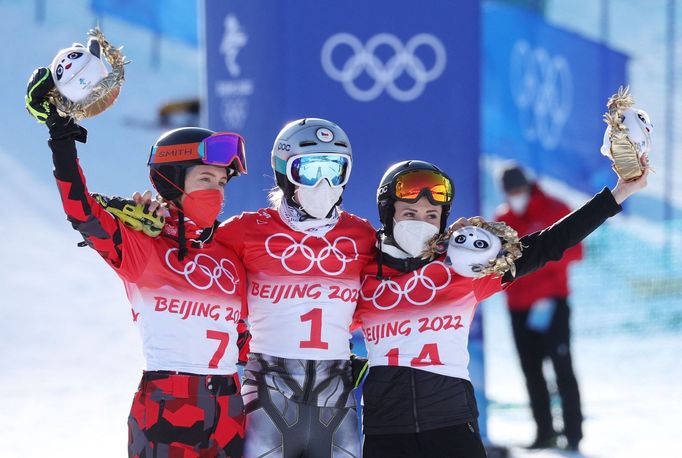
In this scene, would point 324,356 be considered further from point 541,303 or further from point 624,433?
point 624,433

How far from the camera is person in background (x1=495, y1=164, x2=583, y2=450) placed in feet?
24.2

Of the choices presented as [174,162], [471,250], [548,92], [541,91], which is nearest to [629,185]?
[471,250]

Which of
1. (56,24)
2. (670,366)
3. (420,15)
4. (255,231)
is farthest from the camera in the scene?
(56,24)

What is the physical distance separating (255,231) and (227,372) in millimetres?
617

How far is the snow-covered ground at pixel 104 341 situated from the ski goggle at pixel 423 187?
322cm

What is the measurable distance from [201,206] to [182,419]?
81 centimetres

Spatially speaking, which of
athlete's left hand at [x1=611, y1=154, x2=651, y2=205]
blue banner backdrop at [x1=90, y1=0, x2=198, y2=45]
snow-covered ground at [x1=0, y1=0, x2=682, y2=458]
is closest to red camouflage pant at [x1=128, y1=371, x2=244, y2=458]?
athlete's left hand at [x1=611, y1=154, x2=651, y2=205]

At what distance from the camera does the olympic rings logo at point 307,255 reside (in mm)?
4273

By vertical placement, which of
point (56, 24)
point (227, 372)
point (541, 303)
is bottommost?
point (227, 372)

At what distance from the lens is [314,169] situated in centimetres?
426

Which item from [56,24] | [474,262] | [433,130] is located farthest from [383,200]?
[56,24]

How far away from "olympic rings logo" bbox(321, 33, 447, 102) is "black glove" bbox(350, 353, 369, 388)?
2.35 m

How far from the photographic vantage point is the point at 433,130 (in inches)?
253

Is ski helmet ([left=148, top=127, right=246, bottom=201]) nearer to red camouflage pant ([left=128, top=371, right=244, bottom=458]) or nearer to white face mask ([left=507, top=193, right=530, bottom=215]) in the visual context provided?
red camouflage pant ([left=128, top=371, right=244, bottom=458])
